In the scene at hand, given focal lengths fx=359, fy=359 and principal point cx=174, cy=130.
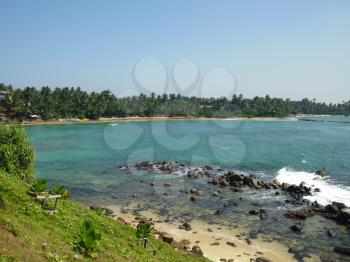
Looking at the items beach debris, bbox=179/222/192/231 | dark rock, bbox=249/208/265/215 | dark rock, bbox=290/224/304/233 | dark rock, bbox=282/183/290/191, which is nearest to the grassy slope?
beach debris, bbox=179/222/192/231

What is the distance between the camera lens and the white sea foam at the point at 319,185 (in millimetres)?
52978

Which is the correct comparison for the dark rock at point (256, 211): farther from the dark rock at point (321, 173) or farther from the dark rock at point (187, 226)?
the dark rock at point (321, 173)

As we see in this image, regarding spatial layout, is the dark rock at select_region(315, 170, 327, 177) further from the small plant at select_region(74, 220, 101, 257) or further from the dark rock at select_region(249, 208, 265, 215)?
the small plant at select_region(74, 220, 101, 257)

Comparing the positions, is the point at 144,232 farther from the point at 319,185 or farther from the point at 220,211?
the point at 319,185

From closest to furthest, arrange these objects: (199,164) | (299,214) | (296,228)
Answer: (296,228) < (299,214) < (199,164)

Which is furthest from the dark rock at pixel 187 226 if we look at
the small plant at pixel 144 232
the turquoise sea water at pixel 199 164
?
the small plant at pixel 144 232

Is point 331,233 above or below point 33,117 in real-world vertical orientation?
below

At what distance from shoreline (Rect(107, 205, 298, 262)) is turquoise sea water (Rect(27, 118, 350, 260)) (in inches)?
69.3

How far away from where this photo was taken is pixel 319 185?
2437 inches

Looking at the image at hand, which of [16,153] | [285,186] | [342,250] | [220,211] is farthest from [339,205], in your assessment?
[16,153]

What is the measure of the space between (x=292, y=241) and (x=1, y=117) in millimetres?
141126

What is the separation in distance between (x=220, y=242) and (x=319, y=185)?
106 feet

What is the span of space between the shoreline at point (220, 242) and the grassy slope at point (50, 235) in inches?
269

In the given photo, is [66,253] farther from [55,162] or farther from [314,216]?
[55,162]
